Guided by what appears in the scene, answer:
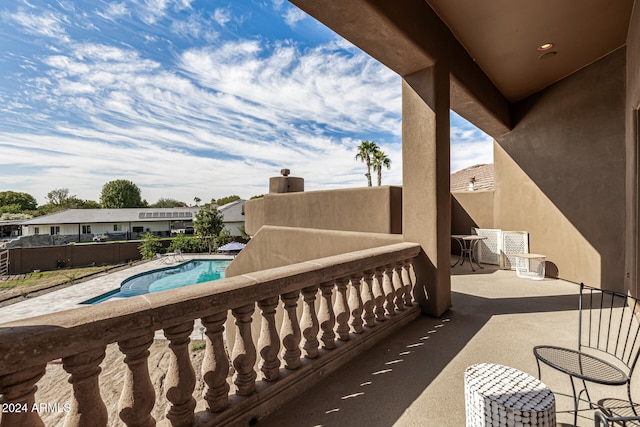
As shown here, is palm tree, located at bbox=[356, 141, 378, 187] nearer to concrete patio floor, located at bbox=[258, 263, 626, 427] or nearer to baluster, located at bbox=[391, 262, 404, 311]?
concrete patio floor, located at bbox=[258, 263, 626, 427]

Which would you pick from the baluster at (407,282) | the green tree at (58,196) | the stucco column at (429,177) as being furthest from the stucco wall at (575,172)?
the green tree at (58,196)

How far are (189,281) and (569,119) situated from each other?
69.0 feet

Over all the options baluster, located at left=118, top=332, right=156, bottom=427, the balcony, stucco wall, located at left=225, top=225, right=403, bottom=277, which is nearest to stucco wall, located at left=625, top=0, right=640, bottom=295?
the balcony

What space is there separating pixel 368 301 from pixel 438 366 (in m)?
0.84

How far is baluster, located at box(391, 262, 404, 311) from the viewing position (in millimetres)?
3371

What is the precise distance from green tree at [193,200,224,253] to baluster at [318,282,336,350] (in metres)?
26.2

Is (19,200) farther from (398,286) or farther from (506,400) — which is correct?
(506,400)

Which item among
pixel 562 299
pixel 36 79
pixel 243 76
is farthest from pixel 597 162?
pixel 36 79

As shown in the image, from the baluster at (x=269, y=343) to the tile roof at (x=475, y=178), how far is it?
10.0 meters

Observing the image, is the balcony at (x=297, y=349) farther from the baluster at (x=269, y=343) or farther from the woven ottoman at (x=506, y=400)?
the woven ottoman at (x=506, y=400)

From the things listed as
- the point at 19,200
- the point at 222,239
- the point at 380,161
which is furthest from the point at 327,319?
the point at 19,200

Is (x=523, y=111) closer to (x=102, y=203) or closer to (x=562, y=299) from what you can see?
(x=562, y=299)

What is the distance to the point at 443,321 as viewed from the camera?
3475 millimetres

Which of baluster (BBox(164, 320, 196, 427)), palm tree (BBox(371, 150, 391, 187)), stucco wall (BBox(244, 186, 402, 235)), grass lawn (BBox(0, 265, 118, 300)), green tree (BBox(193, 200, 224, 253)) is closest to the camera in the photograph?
baluster (BBox(164, 320, 196, 427))
